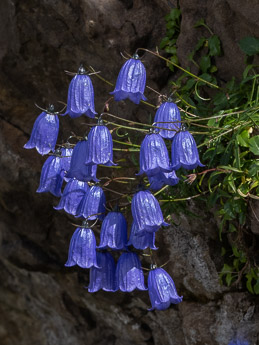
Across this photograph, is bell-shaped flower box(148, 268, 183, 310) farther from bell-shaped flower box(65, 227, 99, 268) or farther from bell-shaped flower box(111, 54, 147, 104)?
bell-shaped flower box(111, 54, 147, 104)

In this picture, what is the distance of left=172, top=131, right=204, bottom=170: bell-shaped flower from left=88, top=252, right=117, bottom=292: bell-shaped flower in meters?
0.67

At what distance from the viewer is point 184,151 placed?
2.95 meters

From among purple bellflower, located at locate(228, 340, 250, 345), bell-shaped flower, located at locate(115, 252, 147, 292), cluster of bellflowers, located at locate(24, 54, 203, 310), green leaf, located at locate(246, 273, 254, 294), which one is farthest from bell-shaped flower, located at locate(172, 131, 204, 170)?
purple bellflower, located at locate(228, 340, 250, 345)

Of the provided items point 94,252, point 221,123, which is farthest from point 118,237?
point 221,123

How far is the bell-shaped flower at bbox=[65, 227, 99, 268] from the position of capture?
10.5 ft

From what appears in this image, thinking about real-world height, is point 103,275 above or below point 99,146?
below

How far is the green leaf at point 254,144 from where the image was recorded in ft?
10.0

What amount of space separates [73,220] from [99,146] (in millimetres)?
1608

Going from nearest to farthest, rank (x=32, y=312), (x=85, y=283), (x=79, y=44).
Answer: (x=79, y=44)
(x=85, y=283)
(x=32, y=312)

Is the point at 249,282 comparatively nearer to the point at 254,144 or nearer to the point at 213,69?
the point at 254,144

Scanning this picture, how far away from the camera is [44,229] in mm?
4734

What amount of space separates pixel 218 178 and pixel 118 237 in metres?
0.67

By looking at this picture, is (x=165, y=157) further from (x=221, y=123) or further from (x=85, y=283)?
(x=85, y=283)

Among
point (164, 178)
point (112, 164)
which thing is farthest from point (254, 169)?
point (112, 164)
